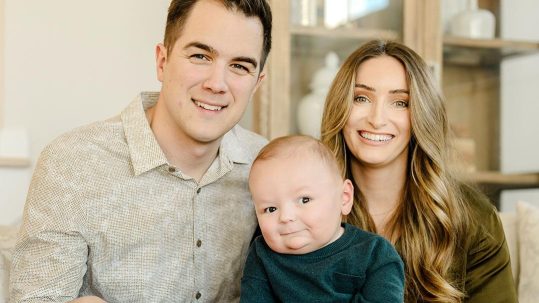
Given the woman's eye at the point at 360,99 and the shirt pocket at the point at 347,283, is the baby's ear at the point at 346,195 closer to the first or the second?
the shirt pocket at the point at 347,283

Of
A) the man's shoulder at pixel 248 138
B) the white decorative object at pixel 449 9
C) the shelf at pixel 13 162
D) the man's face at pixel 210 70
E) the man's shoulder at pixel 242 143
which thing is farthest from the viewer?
the white decorative object at pixel 449 9

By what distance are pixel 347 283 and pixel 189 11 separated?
30.9 inches

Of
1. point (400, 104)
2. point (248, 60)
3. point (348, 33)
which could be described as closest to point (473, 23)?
point (348, 33)

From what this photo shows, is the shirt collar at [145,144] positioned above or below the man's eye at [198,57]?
below

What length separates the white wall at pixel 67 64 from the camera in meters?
2.68

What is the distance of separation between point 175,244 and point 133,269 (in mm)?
120

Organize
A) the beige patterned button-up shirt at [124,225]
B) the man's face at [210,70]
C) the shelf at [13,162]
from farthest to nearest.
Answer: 1. the shelf at [13,162]
2. the man's face at [210,70]
3. the beige patterned button-up shirt at [124,225]

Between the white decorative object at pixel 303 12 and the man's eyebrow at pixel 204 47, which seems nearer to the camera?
the man's eyebrow at pixel 204 47

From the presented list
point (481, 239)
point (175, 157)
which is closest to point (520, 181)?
point (481, 239)

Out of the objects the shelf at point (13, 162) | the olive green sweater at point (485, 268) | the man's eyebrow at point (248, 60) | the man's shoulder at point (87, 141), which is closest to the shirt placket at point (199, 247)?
the man's shoulder at point (87, 141)

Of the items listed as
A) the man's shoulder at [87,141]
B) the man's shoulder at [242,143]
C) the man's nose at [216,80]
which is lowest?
the man's shoulder at [242,143]

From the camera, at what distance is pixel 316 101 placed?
2.97 metres

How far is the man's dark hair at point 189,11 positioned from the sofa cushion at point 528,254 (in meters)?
1.07

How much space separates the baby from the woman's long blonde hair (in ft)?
1.21
